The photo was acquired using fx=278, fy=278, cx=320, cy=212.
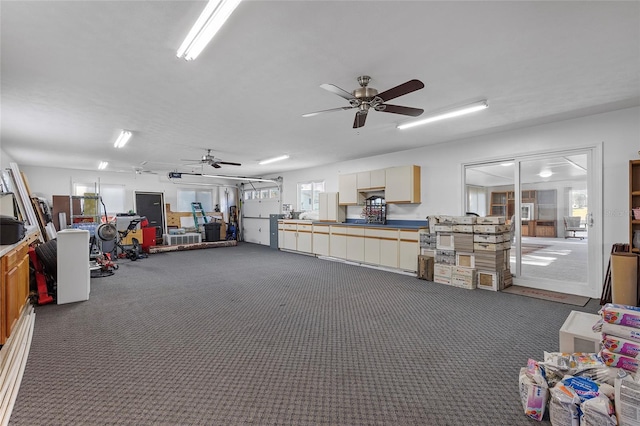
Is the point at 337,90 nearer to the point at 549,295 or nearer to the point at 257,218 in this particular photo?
the point at 549,295

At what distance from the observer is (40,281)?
13.0ft

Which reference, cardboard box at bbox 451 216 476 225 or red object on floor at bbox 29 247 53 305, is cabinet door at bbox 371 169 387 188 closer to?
cardboard box at bbox 451 216 476 225

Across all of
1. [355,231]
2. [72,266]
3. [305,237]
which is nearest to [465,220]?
[355,231]

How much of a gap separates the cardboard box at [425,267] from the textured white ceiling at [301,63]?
241 cm

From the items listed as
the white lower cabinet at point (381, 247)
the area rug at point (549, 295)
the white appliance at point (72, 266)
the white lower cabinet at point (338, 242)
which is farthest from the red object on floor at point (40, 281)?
the area rug at point (549, 295)

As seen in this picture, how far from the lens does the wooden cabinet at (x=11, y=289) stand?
99.3 inches

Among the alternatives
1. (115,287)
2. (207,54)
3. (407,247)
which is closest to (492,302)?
(407,247)

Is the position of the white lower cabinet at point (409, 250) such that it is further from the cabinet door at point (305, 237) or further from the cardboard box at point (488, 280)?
the cabinet door at point (305, 237)

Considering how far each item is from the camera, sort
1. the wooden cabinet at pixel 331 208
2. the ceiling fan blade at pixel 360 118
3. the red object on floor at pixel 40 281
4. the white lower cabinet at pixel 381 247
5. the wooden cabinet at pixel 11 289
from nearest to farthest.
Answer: the wooden cabinet at pixel 11 289 → the ceiling fan blade at pixel 360 118 → the red object on floor at pixel 40 281 → the white lower cabinet at pixel 381 247 → the wooden cabinet at pixel 331 208

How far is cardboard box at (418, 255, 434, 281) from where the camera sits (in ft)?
17.2

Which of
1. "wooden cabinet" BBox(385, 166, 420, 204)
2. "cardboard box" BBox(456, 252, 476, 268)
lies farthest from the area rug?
"wooden cabinet" BBox(385, 166, 420, 204)

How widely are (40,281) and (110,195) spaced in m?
6.71

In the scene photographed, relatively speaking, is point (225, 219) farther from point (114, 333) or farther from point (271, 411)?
point (271, 411)

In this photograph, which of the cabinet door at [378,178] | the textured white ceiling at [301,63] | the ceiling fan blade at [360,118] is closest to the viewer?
the textured white ceiling at [301,63]
